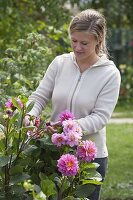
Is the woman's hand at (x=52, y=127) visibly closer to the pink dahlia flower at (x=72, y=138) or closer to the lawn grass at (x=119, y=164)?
the pink dahlia flower at (x=72, y=138)

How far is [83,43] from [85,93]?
0.92ft

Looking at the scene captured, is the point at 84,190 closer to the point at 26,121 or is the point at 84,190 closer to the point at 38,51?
the point at 26,121

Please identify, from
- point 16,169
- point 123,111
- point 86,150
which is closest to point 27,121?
point 16,169

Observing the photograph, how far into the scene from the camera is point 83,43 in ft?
11.7

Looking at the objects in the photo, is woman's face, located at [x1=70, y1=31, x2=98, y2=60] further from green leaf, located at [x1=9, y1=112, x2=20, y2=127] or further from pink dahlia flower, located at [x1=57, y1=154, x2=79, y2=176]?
pink dahlia flower, located at [x1=57, y1=154, x2=79, y2=176]

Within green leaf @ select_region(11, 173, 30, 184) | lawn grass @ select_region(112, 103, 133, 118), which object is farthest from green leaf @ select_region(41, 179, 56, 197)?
lawn grass @ select_region(112, 103, 133, 118)

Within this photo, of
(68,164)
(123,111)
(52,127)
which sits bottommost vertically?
(123,111)

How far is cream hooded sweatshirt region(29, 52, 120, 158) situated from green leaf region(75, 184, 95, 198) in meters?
0.31

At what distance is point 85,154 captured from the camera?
127 inches

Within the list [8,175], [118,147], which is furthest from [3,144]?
[118,147]

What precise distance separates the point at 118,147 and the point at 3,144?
239 inches

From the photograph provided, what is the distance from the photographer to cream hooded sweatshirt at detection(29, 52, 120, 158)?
3.59m

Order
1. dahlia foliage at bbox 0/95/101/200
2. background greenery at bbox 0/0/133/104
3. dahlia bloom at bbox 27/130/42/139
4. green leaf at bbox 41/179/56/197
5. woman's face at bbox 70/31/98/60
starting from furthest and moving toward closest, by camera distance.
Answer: background greenery at bbox 0/0/133/104
woman's face at bbox 70/31/98/60
dahlia bloom at bbox 27/130/42/139
dahlia foliage at bbox 0/95/101/200
green leaf at bbox 41/179/56/197

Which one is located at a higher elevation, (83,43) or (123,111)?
(83,43)
